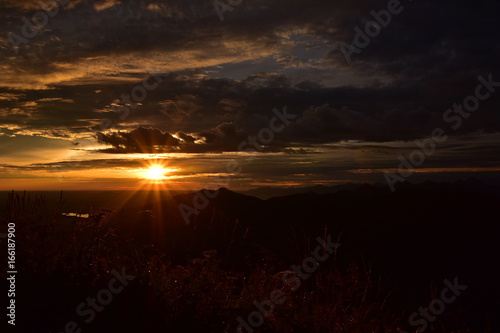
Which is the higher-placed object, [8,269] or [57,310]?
[8,269]

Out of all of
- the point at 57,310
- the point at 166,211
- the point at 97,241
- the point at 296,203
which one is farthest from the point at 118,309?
the point at 296,203

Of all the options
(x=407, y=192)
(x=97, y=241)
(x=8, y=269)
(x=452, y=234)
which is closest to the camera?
(x=8, y=269)

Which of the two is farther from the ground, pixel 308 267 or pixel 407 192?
pixel 407 192

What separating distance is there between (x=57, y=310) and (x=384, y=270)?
52.0 ft

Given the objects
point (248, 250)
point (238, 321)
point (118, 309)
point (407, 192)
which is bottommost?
point (238, 321)

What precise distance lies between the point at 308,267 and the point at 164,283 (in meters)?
2.34

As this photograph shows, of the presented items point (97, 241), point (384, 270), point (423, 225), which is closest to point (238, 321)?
point (97, 241)

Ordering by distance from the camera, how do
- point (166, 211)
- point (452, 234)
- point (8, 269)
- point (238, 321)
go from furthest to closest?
point (452, 234) < point (166, 211) < point (8, 269) < point (238, 321)

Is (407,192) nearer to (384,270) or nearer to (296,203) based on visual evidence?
(296,203)

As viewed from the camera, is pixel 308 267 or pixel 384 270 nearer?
pixel 308 267

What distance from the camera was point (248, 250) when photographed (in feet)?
40.5

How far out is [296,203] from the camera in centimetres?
2853

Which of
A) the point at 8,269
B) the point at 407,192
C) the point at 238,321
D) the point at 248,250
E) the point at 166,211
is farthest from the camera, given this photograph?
the point at 407,192

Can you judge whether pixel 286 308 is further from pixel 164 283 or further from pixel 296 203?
pixel 296 203
